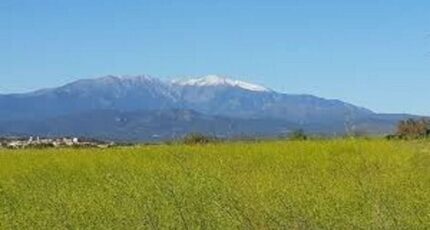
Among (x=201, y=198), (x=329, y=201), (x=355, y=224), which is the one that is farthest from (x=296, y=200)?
(x=355, y=224)

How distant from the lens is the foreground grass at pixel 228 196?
1185 centimetres

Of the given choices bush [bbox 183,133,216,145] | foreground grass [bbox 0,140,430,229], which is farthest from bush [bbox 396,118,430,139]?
foreground grass [bbox 0,140,430,229]

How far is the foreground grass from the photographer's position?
11852 millimetres

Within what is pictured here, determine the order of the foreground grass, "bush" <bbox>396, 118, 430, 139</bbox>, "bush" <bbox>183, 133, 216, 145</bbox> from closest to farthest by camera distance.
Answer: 1. the foreground grass
2. "bush" <bbox>396, 118, 430, 139</bbox>
3. "bush" <bbox>183, 133, 216, 145</bbox>

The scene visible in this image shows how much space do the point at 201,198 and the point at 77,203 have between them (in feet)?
6.11

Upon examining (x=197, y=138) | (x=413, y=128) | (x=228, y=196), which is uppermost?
(x=413, y=128)

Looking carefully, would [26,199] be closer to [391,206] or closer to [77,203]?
[77,203]

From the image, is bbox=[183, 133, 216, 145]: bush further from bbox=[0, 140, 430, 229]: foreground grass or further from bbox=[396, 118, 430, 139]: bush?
bbox=[0, 140, 430, 229]: foreground grass

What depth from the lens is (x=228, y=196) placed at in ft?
44.3

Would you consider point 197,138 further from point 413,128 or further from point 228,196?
point 228,196

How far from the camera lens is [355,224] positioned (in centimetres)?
1150

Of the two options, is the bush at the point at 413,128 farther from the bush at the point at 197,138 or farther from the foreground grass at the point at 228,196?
the foreground grass at the point at 228,196

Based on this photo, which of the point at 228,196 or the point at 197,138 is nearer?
the point at 228,196

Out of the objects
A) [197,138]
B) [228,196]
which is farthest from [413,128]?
[228,196]
